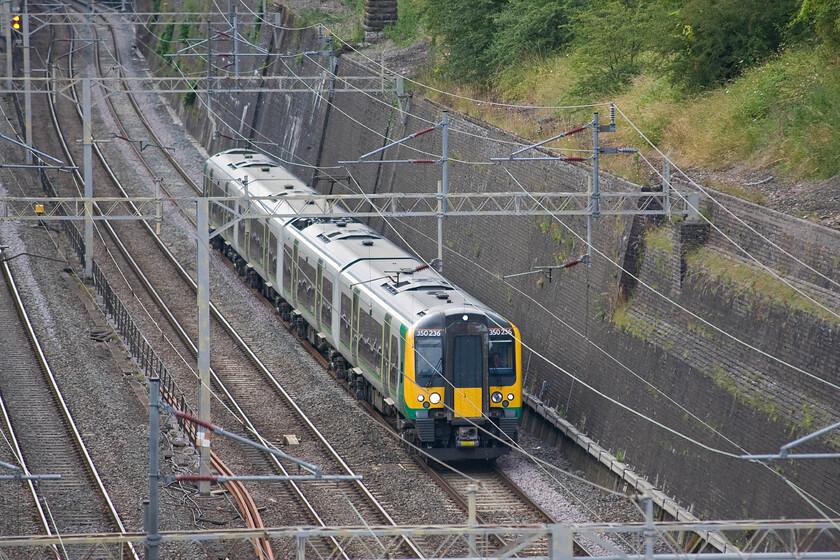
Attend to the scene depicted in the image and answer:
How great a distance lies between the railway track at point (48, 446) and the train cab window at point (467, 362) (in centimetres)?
629

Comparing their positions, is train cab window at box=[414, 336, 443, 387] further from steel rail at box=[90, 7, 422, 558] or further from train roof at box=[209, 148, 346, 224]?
train roof at box=[209, 148, 346, 224]

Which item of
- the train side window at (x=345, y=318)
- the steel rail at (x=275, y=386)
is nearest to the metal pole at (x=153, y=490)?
the steel rail at (x=275, y=386)

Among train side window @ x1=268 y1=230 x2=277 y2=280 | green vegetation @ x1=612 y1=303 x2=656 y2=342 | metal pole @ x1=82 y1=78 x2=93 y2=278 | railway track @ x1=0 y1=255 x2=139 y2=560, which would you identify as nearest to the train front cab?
green vegetation @ x1=612 y1=303 x2=656 y2=342

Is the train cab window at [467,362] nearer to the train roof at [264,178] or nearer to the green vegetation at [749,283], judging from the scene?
the green vegetation at [749,283]

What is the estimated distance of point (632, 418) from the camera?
22.6m

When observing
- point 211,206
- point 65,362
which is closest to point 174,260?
point 211,206

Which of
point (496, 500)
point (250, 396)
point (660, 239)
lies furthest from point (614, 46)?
point (496, 500)

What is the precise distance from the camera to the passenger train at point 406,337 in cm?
2244

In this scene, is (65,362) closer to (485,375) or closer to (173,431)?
(173,431)

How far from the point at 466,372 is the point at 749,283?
5.21m

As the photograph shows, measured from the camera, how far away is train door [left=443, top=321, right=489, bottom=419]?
73.7 ft

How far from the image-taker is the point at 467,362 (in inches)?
887

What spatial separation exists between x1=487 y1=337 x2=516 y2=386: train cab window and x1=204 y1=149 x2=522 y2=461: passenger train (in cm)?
2

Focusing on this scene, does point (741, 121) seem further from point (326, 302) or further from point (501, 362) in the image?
point (326, 302)
